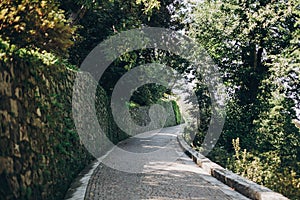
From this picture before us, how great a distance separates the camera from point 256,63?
57.6ft

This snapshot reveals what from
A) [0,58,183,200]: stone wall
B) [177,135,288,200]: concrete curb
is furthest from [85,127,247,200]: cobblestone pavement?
[0,58,183,200]: stone wall

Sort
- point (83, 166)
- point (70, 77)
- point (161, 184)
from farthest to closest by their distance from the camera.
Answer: point (83, 166), point (70, 77), point (161, 184)

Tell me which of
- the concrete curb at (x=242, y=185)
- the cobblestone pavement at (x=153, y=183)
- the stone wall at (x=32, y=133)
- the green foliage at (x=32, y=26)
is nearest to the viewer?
the stone wall at (x=32, y=133)

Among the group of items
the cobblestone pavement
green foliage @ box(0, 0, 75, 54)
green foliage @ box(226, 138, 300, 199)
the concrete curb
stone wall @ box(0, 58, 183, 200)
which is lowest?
green foliage @ box(226, 138, 300, 199)

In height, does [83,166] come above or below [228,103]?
below

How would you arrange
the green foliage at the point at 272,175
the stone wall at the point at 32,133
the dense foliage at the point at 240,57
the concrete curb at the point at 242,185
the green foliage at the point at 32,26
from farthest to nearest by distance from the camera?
the dense foliage at the point at 240,57
the green foliage at the point at 272,175
the green foliage at the point at 32,26
the concrete curb at the point at 242,185
the stone wall at the point at 32,133

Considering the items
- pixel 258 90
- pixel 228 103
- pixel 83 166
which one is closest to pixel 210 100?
pixel 228 103

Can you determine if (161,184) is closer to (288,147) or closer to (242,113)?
(288,147)

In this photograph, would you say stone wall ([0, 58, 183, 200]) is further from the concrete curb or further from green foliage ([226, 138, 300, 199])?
green foliage ([226, 138, 300, 199])

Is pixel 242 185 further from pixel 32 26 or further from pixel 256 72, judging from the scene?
pixel 256 72

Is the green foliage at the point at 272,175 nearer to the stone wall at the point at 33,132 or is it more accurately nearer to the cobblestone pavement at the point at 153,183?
the cobblestone pavement at the point at 153,183

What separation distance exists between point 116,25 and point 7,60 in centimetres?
1250

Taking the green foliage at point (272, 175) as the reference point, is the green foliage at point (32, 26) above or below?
above

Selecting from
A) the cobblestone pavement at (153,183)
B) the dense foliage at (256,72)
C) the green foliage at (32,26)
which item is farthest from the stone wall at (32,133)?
the dense foliage at (256,72)
